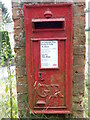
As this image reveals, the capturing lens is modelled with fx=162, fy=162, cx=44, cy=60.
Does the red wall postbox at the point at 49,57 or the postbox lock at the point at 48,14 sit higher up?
the postbox lock at the point at 48,14

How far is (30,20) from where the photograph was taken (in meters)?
1.86

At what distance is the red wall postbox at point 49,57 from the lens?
1.83 meters

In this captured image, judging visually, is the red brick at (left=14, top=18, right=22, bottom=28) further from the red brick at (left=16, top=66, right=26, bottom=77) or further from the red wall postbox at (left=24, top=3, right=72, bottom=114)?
the red brick at (left=16, top=66, right=26, bottom=77)

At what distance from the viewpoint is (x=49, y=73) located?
1970 mm

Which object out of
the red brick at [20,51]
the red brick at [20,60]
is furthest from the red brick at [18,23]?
the red brick at [20,60]

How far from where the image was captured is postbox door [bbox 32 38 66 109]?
6.24ft

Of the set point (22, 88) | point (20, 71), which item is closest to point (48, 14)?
point (20, 71)

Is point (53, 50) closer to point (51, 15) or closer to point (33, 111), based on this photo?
point (51, 15)

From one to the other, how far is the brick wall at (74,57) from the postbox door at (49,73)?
190mm

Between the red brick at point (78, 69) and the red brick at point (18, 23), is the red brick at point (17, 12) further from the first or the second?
the red brick at point (78, 69)

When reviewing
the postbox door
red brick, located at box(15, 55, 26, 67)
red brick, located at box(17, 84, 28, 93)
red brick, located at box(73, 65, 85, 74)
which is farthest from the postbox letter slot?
red brick, located at box(17, 84, 28, 93)

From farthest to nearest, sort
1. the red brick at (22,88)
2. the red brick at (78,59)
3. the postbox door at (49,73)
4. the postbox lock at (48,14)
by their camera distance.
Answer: the red brick at (22,88) < the red brick at (78,59) < the postbox door at (49,73) < the postbox lock at (48,14)

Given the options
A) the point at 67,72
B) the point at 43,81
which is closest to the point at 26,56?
the point at 43,81

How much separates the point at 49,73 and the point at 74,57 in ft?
1.23
